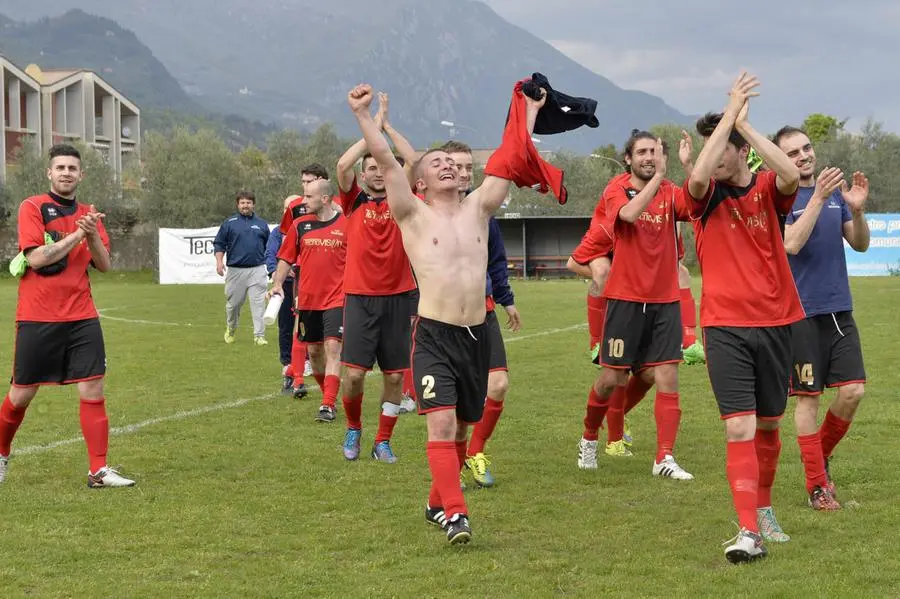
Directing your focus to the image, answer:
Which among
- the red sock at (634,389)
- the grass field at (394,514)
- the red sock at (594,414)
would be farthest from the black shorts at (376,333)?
the red sock at (634,389)

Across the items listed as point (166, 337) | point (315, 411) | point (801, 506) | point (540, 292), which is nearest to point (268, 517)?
point (801, 506)

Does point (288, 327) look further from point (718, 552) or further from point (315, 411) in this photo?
point (718, 552)

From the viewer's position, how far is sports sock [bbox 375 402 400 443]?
911 cm

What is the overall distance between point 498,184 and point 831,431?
2.76m

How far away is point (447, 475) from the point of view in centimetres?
637

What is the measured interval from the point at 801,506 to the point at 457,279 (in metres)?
2.64

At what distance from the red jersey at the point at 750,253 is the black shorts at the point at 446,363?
1330 millimetres

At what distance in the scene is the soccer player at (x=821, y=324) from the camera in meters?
7.00

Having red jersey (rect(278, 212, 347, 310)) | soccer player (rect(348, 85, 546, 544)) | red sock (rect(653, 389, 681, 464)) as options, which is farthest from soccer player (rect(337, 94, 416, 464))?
soccer player (rect(348, 85, 546, 544))

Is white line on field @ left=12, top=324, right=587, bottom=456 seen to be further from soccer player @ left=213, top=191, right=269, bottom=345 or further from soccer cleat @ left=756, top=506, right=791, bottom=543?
soccer cleat @ left=756, top=506, right=791, bottom=543

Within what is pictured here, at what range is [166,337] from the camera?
68.8ft

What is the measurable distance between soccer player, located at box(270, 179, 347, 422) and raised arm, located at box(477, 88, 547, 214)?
4757mm

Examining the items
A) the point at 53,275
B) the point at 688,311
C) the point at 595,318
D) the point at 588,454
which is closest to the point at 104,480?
the point at 53,275

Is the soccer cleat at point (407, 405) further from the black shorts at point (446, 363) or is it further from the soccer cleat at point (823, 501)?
the soccer cleat at point (823, 501)
